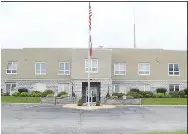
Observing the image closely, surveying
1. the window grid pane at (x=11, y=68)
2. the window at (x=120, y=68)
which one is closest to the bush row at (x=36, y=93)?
the window grid pane at (x=11, y=68)

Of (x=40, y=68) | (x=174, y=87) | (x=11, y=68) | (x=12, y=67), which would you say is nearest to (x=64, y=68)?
(x=40, y=68)

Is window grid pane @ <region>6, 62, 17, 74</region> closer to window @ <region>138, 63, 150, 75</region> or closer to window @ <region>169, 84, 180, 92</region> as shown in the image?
window @ <region>138, 63, 150, 75</region>

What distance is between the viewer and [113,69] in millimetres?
39406

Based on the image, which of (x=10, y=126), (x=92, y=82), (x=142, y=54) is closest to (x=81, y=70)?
(x=92, y=82)

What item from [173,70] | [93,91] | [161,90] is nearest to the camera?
[93,91]

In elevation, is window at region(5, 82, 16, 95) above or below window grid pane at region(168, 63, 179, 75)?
below

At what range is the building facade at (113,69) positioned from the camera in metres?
39.4

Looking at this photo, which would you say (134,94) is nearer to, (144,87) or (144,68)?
(144,87)

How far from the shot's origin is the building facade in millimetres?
39375

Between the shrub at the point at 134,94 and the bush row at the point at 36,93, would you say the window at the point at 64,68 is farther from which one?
the shrub at the point at 134,94

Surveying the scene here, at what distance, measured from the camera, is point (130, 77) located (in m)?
39.6

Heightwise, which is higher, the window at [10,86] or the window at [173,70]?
the window at [173,70]

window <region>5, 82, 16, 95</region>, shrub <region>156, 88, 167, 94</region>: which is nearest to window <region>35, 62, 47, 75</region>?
window <region>5, 82, 16, 95</region>

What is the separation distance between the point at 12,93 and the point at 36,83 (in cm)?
303
